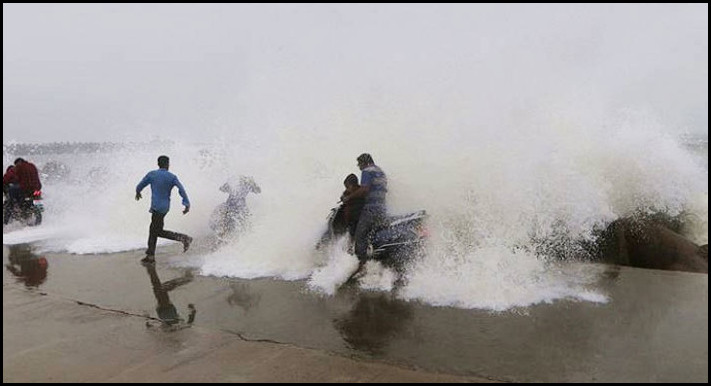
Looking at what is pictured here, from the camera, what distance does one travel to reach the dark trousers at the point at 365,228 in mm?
6613

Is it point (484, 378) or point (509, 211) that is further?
point (509, 211)

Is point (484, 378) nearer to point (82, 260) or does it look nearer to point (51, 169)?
point (82, 260)

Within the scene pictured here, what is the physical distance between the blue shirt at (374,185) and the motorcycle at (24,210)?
402 inches

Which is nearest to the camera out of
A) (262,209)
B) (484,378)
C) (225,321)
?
(484,378)

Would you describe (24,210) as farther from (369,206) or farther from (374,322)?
(374,322)

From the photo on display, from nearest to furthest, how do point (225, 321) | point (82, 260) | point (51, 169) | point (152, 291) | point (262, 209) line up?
1. point (225, 321)
2. point (152, 291)
3. point (82, 260)
4. point (262, 209)
5. point (51, 169)

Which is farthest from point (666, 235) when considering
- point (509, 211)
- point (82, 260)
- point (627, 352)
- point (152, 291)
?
point (82, 260)

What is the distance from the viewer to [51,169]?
114ft

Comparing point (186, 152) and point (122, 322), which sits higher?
point (186, 152)

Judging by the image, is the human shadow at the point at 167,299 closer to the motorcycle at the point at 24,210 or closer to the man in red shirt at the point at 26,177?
the motorcycle at the point at 24,210

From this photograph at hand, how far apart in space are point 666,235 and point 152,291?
6.96 m

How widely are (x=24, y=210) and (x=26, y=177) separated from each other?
823mm

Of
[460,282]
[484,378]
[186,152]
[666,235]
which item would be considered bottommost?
[484,378]

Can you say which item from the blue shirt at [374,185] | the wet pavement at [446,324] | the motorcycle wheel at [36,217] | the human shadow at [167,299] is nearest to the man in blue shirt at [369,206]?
the blue shirt at [374,185]
